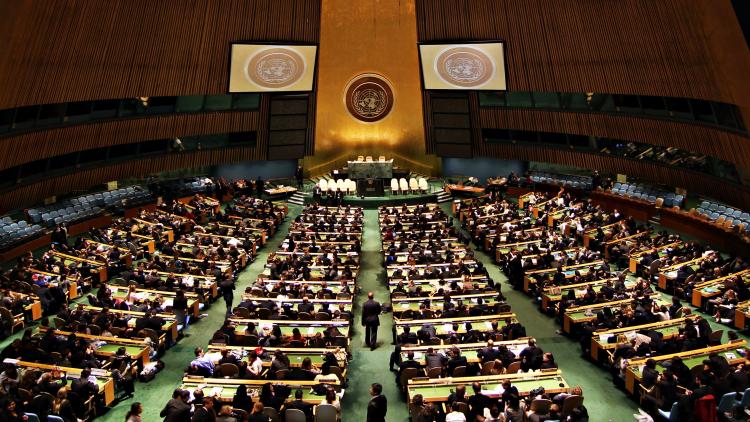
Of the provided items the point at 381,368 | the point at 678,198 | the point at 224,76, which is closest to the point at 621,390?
the point at 381,368

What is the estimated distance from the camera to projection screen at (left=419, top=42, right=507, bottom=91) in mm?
27906

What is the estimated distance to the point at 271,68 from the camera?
28656mm

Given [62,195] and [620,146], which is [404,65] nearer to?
[620,146]

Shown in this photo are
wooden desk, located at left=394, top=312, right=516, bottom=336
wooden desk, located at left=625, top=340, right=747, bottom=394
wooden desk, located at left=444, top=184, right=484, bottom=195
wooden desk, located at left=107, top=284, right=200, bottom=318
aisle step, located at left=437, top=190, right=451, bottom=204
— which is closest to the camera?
wooden desk, located at left=625, top=340, right=747, bottom=394

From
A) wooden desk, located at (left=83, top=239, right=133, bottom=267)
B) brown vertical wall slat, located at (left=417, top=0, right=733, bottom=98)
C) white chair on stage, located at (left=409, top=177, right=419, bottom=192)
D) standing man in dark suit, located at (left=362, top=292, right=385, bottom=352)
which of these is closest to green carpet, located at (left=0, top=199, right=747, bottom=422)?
standing man in dark suit, located at (left=362, top=292, right=385, bottom=352)

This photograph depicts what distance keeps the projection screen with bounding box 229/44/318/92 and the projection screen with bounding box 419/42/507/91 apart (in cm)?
526

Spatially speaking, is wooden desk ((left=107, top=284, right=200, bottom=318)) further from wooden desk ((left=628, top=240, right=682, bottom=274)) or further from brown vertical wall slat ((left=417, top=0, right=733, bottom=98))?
brown vertical wall slat ((left=417, top=0, right=733, bottom=98))

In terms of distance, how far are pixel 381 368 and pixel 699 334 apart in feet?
21.4

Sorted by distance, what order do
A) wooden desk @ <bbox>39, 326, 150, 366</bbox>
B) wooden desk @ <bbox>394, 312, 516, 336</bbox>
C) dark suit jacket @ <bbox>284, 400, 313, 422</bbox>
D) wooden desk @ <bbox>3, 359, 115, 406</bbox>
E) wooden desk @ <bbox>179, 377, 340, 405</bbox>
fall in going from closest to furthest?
dark suit jacket @ <bbox>284, 400, 313, 422</bbox>
wooden desk @ <bbox>179, 377, 340, 405</bbox>
wooden desk @ <bbox>3, 359, 115, 406</bbox>
wooden desk @ <bbox>39, 326, 150, 366</bbox>
wooden desk @ <bbox>394, 312, 516, 336</bbox>

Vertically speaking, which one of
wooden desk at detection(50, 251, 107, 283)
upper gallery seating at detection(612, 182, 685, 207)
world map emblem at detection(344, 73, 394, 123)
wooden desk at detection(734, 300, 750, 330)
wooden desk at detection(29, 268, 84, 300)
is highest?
world map emblem at detection(344, 73, 394, 123)

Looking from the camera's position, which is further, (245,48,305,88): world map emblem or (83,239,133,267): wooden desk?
(245,48,305,88): world map emblem

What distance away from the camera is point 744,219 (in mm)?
19922

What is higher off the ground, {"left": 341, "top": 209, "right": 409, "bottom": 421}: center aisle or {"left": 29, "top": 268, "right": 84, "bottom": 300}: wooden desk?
{"left": 29, "top": 268, "right": 84, "bottom": 300}: wooden desk

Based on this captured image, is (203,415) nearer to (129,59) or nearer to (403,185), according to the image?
(129,59)
